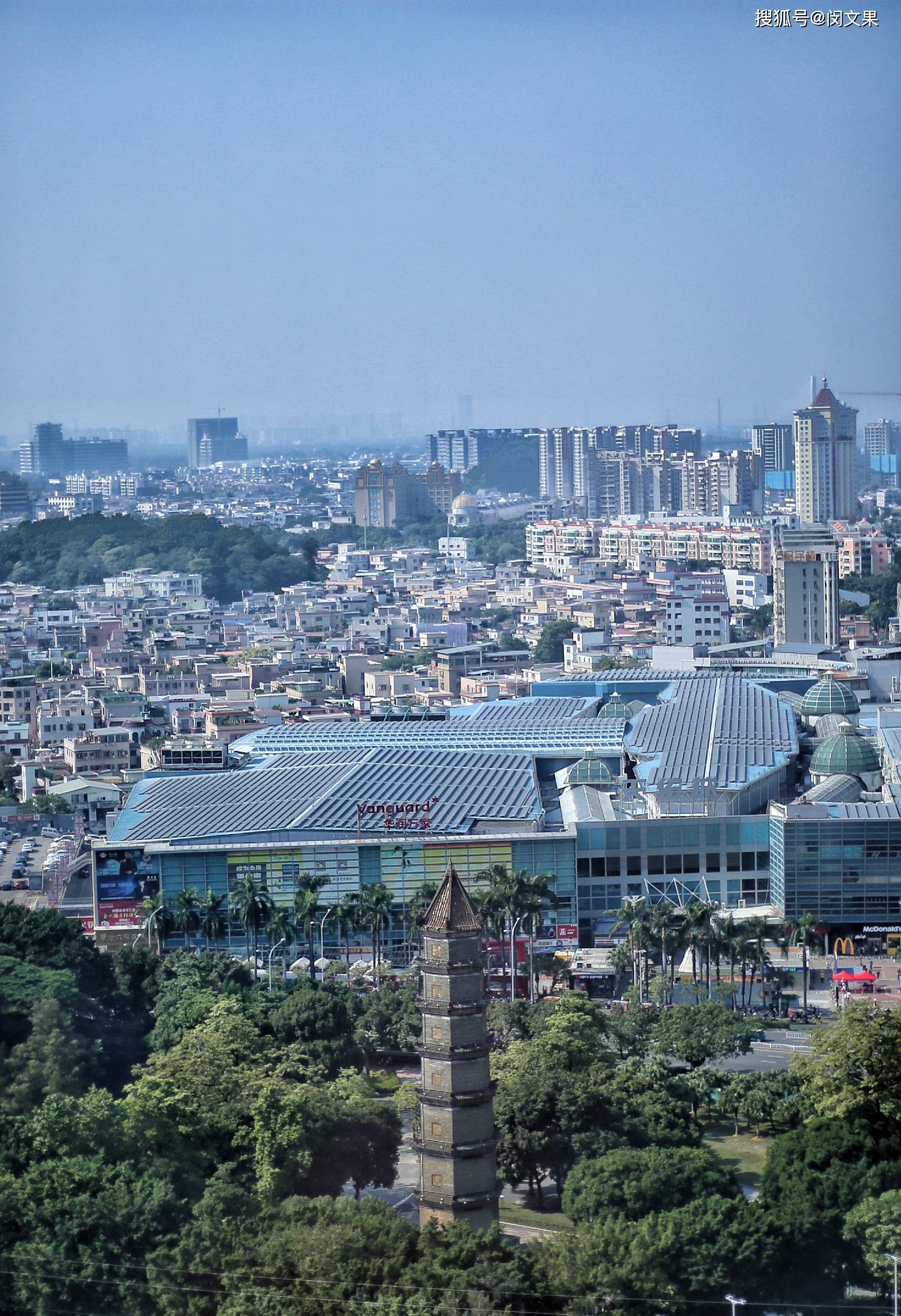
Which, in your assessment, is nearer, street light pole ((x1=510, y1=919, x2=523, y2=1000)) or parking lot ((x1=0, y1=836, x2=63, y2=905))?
street light pole ((x1=510, y1=919, x2=523, y2=1000))

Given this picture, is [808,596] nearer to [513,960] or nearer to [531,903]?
[531,903]

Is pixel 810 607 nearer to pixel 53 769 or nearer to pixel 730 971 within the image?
pixel 53 769

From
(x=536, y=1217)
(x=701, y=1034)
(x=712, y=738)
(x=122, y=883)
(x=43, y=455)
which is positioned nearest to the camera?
(x=536, y=1217)

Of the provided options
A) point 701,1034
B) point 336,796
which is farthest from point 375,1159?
point 336,796

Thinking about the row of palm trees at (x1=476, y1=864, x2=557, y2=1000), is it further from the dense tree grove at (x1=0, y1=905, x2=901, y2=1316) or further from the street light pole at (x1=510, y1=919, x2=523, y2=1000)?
the dense tree grove at (x1=0, y1=905, x2=901, y2=1316)

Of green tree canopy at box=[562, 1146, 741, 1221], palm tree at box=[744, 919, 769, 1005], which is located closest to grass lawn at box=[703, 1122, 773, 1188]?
green tree canopy at box=[562, 1146, 741, 1221]

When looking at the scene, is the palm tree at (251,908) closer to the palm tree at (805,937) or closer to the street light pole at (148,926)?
the street light pole at (148,926)
